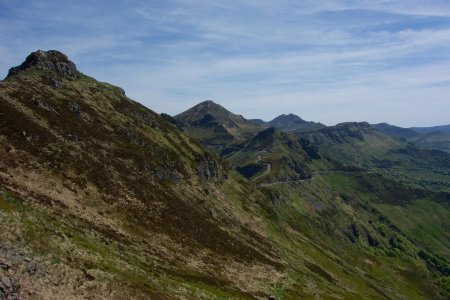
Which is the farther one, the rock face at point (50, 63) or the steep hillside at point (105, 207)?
the rock face at point (50, 63)

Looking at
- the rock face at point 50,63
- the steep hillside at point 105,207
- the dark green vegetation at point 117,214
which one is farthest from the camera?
the rock face at point 50,63

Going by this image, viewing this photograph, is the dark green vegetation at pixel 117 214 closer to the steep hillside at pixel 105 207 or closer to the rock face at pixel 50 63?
Result: the steep hillside at pixel 105 207

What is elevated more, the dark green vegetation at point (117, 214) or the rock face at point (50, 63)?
A: the rock face at point (50, 63)

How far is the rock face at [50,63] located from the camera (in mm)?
137000

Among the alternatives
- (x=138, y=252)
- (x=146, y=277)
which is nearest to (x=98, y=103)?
(x=138, y=252)

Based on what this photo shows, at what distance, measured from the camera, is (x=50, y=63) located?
142500 mm

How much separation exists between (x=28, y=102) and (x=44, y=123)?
889 centimetres

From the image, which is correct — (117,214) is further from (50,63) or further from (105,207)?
(50,63)

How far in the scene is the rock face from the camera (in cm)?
13700

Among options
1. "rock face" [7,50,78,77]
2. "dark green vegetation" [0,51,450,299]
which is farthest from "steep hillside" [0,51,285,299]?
"rock face" [7,50,78,77]

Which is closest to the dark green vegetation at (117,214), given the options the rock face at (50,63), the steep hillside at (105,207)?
the steep hillside at (105,207)

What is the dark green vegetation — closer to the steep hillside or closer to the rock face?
the steep hillside

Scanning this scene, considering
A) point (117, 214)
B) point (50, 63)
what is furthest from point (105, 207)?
point (50, 63)

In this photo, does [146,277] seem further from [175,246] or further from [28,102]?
[28,102]
